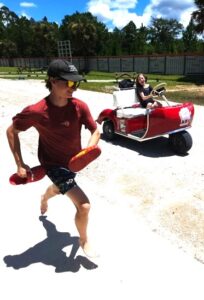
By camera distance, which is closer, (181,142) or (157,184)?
(157,184)

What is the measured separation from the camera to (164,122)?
23.7ft

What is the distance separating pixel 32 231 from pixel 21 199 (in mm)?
986

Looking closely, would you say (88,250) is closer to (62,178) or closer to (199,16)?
(62,178)

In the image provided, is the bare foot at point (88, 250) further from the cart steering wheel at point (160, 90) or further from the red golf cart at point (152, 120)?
the cart steering wheel at point (160, 90)

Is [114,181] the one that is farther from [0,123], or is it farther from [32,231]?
[0,123]

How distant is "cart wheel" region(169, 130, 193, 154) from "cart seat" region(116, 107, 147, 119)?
29.5 inches

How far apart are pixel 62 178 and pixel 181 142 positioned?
13.5 feet

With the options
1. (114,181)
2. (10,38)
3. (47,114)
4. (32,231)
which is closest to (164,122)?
(114,181)

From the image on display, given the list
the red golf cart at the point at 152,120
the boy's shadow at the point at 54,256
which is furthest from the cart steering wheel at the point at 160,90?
the boy's shadow at the point at 54,256

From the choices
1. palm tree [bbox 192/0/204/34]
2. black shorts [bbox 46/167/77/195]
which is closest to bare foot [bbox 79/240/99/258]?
black shorts [bbox 46/167/77/195]

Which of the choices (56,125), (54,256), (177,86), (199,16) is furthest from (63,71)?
(199,16)

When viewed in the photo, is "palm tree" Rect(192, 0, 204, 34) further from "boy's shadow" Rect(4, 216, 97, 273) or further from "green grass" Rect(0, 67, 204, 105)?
"boy's shadow" Rect(4, 216, 97, 273)

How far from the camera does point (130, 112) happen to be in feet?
26.0

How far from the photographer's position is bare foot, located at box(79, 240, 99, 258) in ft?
12.4
